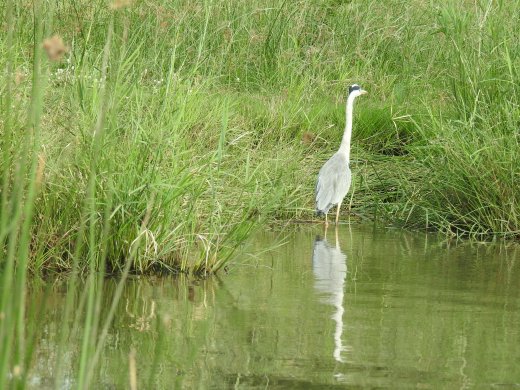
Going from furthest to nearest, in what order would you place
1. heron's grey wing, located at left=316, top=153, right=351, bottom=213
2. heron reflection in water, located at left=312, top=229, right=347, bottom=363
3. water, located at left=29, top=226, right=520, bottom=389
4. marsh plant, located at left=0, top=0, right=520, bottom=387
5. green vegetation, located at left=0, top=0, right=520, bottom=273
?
heron's grey wing, located at left=316, top=153, right=351, bottom=213 → green vegetation, located at left=0, top=0, right=520, bottom=273 → heron reflection in water, located at left=312, top=229, right=347, bottom=363 → marsh plant, located at left=0, top=0, right=520, bottom=387 → water, located at left=29, top=226, right=520, bottom=389

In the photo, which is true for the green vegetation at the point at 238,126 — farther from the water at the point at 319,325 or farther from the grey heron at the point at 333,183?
the water at the point at 319,325

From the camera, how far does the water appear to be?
469 centimetres

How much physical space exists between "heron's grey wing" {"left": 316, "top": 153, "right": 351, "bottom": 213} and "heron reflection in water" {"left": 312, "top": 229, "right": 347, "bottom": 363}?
421 millimetres

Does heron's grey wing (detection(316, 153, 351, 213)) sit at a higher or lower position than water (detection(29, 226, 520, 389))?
higher

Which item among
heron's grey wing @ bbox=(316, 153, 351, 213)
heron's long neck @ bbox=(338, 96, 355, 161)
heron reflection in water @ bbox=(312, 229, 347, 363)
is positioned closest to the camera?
heron reflection in water @ bbox=(312, 229, 347, 363)

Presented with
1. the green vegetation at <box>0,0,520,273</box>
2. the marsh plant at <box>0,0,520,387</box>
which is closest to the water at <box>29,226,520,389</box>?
the marsh plant at <box>0,0,520,387</box>

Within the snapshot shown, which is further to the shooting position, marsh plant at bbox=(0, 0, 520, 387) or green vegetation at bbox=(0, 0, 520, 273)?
green vegetation at bbox=(0, 0, 520, 273)

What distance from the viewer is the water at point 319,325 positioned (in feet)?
15.4

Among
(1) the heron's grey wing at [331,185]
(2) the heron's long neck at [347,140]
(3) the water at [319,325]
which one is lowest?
(3) the water at [319,325]

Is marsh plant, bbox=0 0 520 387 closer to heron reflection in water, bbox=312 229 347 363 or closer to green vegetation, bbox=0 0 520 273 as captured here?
green vegetation, bbox=0 0 520 273

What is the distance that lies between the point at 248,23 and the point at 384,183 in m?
→ 3.52

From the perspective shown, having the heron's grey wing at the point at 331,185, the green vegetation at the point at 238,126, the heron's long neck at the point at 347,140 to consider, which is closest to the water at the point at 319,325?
the green vegetation at the point at 238,126

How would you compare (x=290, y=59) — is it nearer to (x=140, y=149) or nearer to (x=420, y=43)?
(x=420, y=43)

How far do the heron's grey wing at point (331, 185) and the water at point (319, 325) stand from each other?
122 centimetres
